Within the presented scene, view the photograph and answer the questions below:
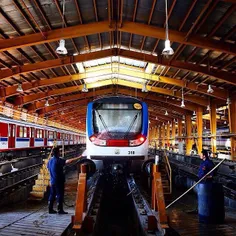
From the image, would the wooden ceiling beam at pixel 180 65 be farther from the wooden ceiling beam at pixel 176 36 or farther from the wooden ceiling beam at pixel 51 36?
the wooden ceiling beam at pixel 51 36

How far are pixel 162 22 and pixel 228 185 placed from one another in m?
6.93

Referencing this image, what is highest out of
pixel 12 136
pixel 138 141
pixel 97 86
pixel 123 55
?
pixel 123 55

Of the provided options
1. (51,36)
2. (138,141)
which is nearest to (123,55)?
(51,36)

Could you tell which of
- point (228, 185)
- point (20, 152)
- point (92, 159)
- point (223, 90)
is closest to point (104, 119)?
point (92, 159)

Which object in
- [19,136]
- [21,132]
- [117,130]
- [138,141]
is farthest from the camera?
[21,132]

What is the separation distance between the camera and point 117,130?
9.20 meters

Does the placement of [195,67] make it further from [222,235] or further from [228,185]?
[222,235]

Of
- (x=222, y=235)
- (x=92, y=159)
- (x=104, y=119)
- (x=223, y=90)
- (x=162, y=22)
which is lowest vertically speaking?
(x=222, y=235)

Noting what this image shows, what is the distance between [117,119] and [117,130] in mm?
389

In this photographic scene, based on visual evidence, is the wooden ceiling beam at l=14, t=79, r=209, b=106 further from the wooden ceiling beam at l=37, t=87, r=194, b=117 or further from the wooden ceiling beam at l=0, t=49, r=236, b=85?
the wooden ceiling beam at l=0, t=49, r=236, b=85

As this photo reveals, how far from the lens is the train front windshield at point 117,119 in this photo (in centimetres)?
922

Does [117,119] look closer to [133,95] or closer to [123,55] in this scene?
[123,55]

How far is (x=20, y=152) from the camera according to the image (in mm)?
22469

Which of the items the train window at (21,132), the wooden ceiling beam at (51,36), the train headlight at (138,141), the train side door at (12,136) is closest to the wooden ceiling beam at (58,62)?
the wooden ceiling beam at (51,36)
